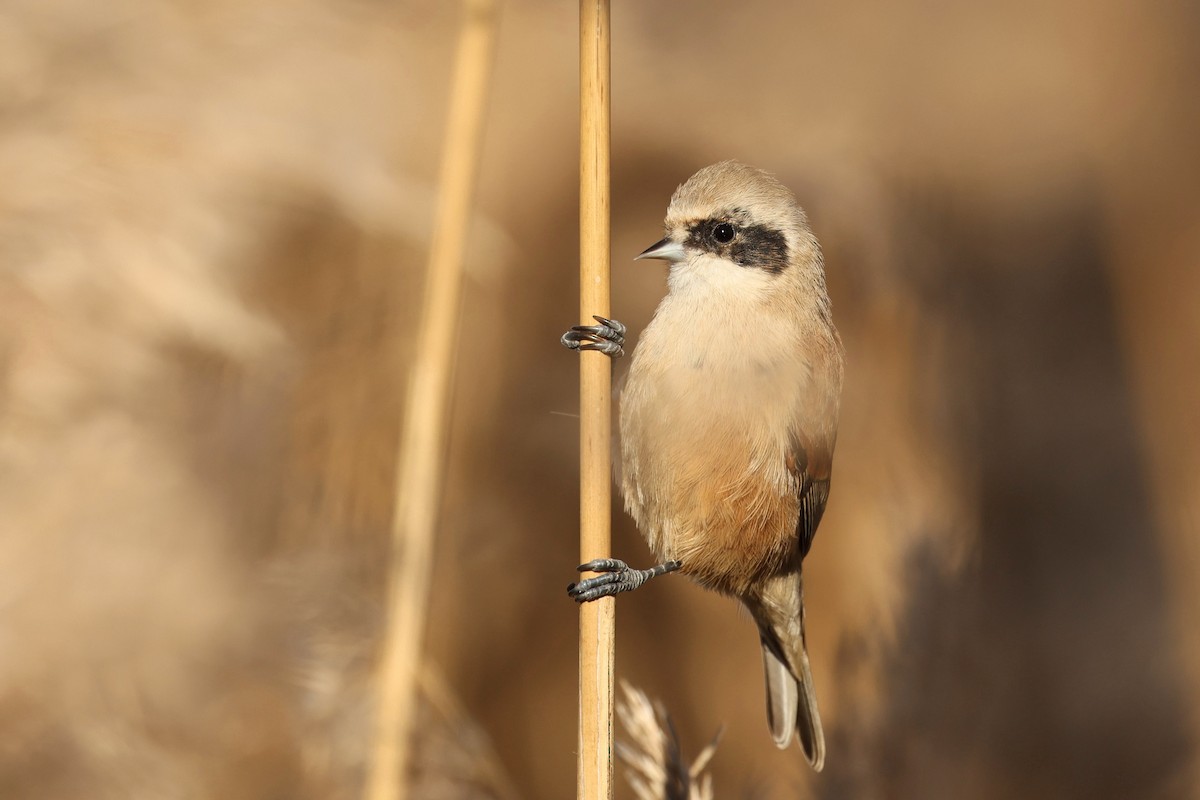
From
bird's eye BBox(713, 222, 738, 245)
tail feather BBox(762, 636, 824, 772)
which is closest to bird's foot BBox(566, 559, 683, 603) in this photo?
bird's eye BBox(713, 222, 738, 245)

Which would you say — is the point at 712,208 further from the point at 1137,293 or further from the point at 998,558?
→ the point at 1137,293

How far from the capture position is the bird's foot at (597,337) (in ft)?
5.22

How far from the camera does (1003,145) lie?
11.4 feet

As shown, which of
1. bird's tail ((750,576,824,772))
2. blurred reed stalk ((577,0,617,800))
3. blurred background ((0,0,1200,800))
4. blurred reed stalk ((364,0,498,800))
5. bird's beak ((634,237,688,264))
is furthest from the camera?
bird's tail ((750,576,824,772))

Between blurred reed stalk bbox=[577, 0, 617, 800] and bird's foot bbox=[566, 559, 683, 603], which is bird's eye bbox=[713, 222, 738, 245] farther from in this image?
bird's foot bbox=[566, 559, 683, 603]

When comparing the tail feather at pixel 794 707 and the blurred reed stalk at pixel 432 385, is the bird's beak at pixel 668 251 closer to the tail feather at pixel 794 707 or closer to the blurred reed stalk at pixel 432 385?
the blurred reed stalk at pixel 432 385

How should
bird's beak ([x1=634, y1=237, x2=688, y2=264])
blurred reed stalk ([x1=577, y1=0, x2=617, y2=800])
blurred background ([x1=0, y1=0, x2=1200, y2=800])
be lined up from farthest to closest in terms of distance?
bird's beak ([x1=634, y1=237, x2=688, y2=264]) → blurred background ([x1=0, y1=0, x2=1200, y2=800]) → blurred reed stalk ([x1=577, y1=0, x2=617, y2=800])

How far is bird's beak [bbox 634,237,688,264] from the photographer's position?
2.07m

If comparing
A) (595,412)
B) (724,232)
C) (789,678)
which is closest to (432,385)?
(595,412)

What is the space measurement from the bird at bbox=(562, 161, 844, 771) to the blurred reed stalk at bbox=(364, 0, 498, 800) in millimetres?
394

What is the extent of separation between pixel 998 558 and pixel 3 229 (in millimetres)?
2727

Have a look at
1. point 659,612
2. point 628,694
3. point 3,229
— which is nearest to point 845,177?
point 659,612

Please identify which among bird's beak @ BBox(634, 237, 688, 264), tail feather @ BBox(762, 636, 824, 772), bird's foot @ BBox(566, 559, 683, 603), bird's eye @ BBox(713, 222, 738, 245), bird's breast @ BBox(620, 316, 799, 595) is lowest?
tail feather @ BBox(762, 636, 824, 772)

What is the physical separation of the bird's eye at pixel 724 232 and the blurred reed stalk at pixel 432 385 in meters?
0.65
